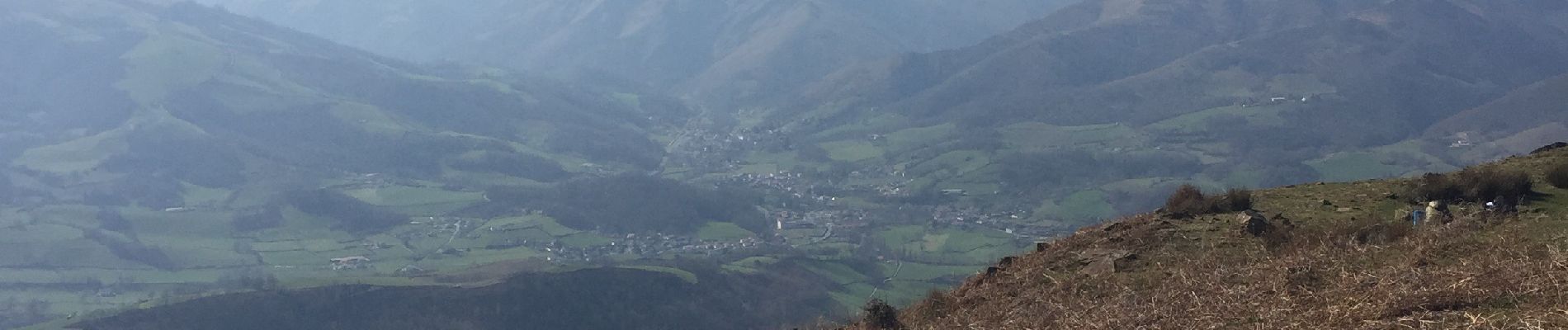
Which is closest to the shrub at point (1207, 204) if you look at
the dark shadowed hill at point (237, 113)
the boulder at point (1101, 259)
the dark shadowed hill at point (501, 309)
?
the boulder at point (1101, 259)

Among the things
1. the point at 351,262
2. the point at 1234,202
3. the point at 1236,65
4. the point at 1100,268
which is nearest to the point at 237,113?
the point at 351,262

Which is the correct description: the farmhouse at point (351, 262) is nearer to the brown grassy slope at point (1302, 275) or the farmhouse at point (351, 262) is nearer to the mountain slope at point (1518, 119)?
the brown grassy slope at point (1302, 275)

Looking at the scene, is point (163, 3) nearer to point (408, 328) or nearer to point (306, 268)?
point (306, 268)

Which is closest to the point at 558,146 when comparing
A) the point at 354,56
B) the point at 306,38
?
the point at 354,56

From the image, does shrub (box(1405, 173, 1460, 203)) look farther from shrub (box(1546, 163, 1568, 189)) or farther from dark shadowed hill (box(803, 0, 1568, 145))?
dark shadowed hill (box(803, 0, 1568, 145))

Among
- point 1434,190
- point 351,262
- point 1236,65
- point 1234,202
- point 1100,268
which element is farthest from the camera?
point 1236,65

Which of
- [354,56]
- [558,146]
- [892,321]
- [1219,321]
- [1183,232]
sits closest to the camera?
[1219,321]

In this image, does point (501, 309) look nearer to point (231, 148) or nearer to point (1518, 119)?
point (231, 148)
